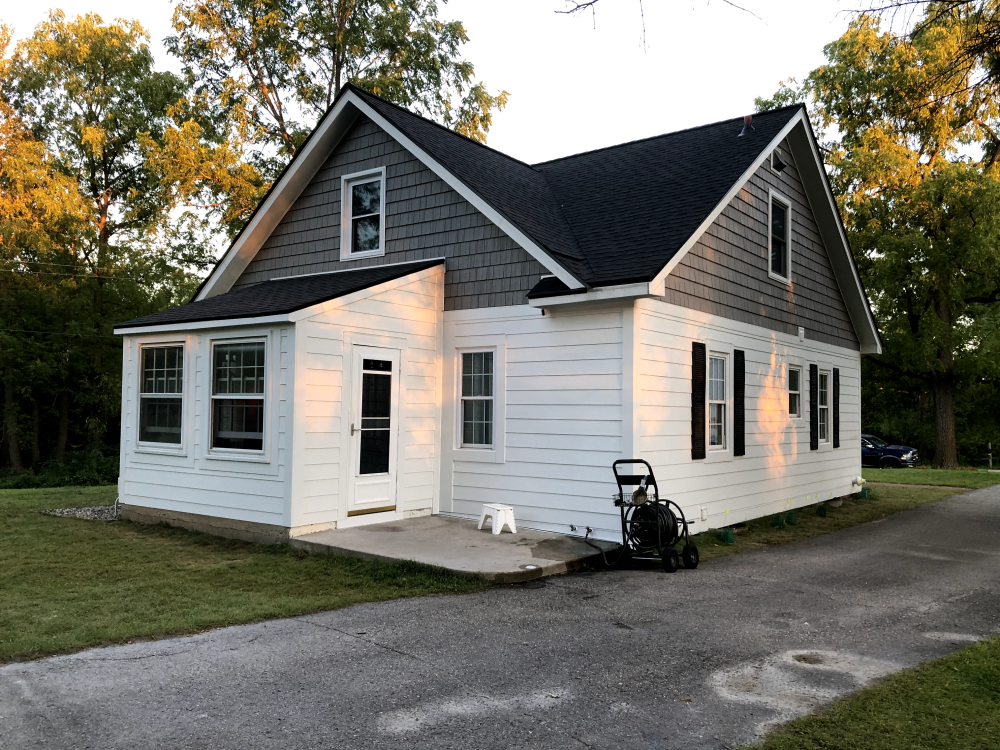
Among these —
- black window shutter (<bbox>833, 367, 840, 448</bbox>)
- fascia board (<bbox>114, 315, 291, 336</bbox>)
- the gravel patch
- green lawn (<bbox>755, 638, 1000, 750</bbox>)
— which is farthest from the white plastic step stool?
black window shutter (<bbox>833, 367, 840, 448</bbox>)

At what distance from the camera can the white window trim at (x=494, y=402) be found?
405 inches

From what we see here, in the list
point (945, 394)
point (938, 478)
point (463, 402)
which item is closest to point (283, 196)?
point (463, 402)

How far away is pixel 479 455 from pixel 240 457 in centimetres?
300

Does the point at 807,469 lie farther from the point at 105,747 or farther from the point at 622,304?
the point at 105,747

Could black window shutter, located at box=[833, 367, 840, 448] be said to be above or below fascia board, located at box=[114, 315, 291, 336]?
below

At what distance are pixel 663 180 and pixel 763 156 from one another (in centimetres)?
149

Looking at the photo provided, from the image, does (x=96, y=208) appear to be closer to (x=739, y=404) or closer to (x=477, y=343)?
(x=477, y=343)

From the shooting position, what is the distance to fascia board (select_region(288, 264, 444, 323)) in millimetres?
8930

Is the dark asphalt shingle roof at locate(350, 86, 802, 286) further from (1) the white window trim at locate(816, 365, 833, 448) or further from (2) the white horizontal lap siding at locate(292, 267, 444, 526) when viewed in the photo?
(1) the white window trim at locate(816, 365, 833, 448)

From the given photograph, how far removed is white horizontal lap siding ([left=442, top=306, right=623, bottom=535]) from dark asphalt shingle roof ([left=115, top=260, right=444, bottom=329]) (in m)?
1.36

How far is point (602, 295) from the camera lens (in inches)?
360

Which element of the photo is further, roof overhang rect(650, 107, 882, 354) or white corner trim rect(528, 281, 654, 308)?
roof overhang rect(650, 107, 882, 354)

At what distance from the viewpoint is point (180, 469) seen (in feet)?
33.7

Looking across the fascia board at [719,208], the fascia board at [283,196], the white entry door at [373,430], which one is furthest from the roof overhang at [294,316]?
the fascia board at [719,208]
